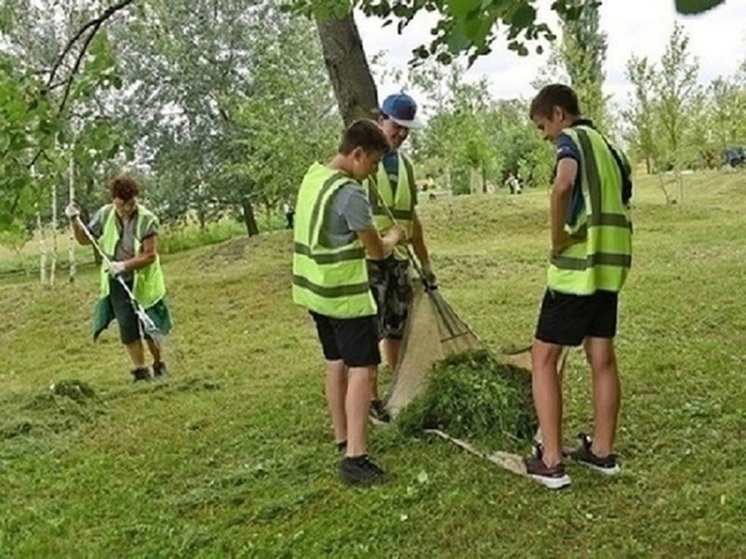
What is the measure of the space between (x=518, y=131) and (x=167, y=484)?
28.6 metres

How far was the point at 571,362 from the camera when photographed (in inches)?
208

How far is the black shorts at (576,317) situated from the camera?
3117 mm

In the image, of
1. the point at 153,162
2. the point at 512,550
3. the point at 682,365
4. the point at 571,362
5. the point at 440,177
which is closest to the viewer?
the point at 512,550

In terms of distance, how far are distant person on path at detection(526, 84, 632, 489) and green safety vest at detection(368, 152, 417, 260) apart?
1019mm

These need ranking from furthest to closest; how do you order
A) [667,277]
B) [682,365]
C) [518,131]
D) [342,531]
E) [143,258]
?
1. [518,131]
2. [667,277]
3. [143,258]
4. [682,365]
5. [342,531]

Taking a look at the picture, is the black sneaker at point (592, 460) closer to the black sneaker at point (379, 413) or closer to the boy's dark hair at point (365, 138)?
the black sneaker at point (379, 413)

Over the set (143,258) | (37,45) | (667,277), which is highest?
(37,45)

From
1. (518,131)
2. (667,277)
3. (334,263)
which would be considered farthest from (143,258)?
(518,131)

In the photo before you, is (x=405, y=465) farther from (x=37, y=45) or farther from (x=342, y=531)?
(x=37, y=45)

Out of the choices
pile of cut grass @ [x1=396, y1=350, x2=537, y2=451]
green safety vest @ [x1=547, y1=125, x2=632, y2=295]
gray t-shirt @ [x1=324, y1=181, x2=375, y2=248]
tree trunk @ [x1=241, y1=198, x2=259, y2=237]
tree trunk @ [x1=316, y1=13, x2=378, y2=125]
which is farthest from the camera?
tree trunk @ [x1=241, y1=198, x2=259, y2=237]

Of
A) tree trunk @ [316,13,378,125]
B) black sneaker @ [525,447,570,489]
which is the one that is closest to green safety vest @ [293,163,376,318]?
→ black sneaker @ [525,447,570,489]

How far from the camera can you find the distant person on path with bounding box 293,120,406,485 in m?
3.31

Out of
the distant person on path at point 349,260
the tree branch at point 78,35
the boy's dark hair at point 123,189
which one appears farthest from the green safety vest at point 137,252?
the distant person on path at point 349,260

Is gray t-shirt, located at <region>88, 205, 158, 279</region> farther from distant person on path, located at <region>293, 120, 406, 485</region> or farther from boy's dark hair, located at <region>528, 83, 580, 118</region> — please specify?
boy's dark hair, located at <region>528, 83, 580, 118</region>
